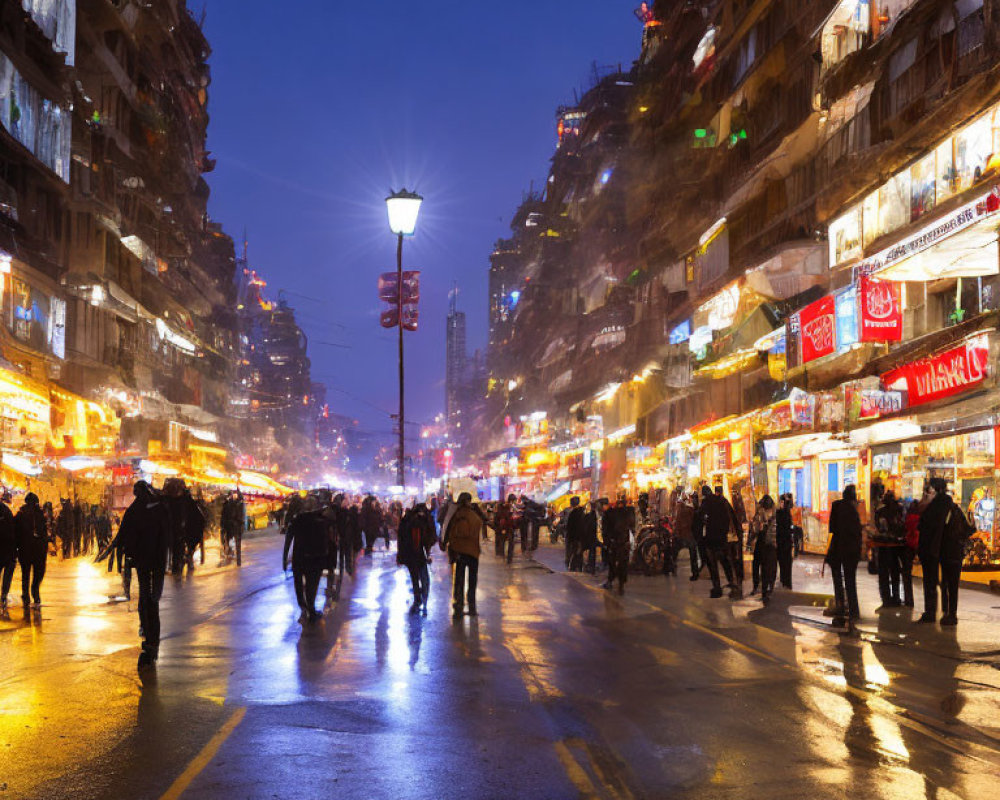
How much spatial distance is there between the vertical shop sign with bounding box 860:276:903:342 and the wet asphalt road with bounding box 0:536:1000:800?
9.55 m

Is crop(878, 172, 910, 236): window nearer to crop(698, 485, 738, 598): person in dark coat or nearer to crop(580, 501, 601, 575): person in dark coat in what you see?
crop(698, 485, 738, 598): person in dark coat

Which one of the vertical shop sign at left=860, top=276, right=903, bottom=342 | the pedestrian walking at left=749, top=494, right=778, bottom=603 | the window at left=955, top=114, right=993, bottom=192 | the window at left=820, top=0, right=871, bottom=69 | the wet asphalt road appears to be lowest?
the wet asphalt road

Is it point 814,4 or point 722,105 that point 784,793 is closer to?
point 814,4

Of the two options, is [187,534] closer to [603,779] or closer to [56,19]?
A: [603,779]

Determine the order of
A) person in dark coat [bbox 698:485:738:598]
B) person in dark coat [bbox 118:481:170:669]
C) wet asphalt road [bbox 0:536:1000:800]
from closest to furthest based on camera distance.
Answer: wet asphalt road [bbox 0:536:1000:800] → person in dark coat [bbox 118:481:170:669] → person in dark coat [bbox 698:485:738:598]

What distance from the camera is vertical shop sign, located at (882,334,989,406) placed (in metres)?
18.6

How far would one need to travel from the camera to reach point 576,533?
24688 mm

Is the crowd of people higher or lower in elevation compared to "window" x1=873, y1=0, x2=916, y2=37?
lower

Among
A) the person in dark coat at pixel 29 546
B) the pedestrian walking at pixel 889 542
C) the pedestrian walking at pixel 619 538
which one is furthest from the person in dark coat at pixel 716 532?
the person in dark coat at pixel 29 546

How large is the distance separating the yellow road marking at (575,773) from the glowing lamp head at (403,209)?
2164 cm

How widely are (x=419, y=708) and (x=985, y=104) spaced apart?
1580cm

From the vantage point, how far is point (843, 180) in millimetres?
24734

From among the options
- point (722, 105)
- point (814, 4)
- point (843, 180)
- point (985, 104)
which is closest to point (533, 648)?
point (985, 104)

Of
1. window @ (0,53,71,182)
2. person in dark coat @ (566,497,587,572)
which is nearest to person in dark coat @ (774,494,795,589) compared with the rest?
person in dark coat @ (566,497,587,572)
